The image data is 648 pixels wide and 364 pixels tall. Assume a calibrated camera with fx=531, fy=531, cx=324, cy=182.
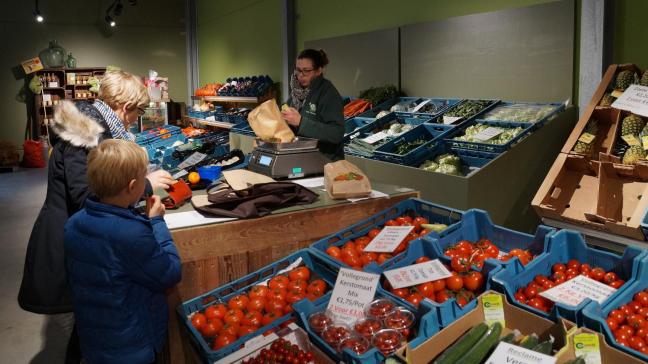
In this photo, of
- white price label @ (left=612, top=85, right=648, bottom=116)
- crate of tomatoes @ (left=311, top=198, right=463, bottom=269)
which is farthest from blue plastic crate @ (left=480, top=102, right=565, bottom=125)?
crate of tomatoes @ (left=311, top=198, right=463, bottom=269)

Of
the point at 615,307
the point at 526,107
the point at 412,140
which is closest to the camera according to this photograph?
the point at 615,307

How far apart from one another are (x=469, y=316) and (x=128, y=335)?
1191mm

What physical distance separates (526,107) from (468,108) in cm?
49

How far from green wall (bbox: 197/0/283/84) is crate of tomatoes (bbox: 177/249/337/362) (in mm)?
6781

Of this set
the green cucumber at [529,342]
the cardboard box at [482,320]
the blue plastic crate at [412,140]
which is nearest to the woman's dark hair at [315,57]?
the blue plastic crate at [412,140]

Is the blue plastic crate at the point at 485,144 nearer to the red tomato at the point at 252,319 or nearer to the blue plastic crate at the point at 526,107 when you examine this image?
the blue plastic crate at the point at 526,107

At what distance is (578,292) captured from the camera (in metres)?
1.85

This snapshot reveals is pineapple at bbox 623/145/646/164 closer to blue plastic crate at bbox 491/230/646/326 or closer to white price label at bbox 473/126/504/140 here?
white price label at bbox 473/126/504/140

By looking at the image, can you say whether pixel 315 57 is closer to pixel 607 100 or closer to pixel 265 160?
pixel 265 160

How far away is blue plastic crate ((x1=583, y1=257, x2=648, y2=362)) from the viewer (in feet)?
5.01

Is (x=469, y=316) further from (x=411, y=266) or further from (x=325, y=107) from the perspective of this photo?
(x=325, y=107)

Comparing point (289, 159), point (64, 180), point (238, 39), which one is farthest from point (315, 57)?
point (238, 39)

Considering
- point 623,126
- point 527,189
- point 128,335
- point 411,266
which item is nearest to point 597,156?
point 623,126

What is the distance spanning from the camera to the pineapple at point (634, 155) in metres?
3.13
